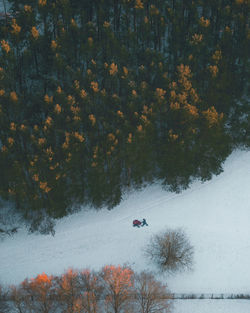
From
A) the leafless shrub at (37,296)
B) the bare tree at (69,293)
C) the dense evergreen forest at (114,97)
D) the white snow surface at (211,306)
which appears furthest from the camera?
the dense evergreen forest at (114,97)

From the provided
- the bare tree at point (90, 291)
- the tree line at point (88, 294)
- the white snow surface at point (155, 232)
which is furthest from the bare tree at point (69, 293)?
the white snow surface at point (155, 232)

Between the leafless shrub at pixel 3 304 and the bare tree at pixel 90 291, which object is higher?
the bare tree at pixel 90 291

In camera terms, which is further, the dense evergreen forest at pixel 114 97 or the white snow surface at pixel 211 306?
the dense evergreen forest at pixel 114 97

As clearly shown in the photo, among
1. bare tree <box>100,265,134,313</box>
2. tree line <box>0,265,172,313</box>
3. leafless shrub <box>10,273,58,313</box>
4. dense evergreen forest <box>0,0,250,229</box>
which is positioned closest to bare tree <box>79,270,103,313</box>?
tree line <box>0,265,172,313</box>

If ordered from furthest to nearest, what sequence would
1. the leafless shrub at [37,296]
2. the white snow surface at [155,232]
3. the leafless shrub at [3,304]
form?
the white snow surface at [155,232]
the leafless shrub at [3,304]
the leafless shrub at [37,296]

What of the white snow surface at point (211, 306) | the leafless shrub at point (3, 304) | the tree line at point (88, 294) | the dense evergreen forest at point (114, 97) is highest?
the dense evergreen forest at point (114, 97)

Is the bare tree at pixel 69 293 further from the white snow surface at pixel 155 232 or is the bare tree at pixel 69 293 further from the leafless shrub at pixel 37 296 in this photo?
the white snow surface at pixel 155 232

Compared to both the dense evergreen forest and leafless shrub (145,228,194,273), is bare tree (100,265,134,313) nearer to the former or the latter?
leafless shrub (145,228,194,273)
